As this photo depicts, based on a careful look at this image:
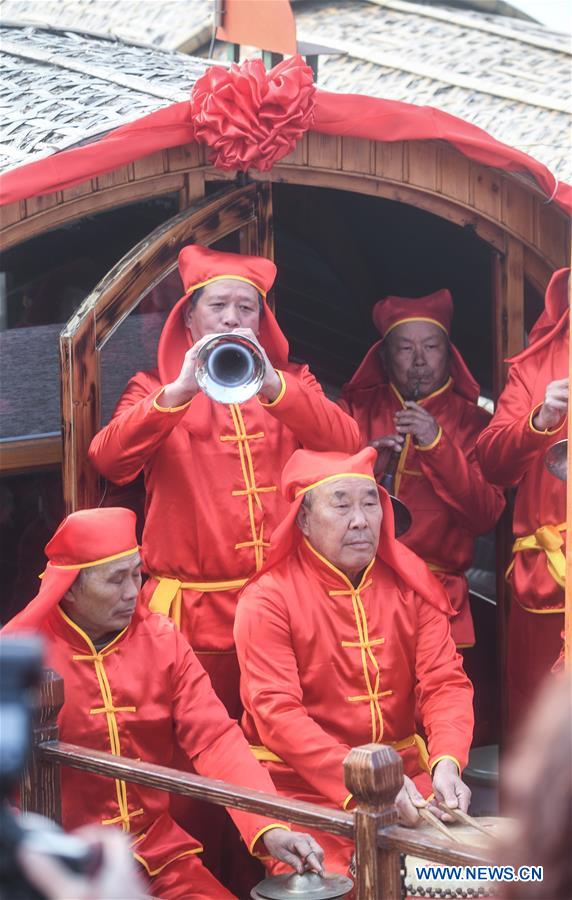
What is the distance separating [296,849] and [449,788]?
0.56 m

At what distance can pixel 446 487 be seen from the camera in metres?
5.88

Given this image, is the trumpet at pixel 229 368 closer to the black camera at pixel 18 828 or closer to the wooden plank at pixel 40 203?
the wooden plank at pixel 40 203

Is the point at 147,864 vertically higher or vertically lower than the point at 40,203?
lower

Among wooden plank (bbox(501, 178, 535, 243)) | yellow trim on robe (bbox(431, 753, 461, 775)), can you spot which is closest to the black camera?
yellow trim on robe (bbox(431, 753, 461, 775))

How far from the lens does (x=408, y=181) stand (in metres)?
5.71

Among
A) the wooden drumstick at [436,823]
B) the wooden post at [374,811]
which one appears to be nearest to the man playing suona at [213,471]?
the wooden drumstick at [436,823]

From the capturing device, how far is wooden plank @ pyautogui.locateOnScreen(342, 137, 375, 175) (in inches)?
219

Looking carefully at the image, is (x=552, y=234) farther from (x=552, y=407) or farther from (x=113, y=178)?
(x=113, y=178)

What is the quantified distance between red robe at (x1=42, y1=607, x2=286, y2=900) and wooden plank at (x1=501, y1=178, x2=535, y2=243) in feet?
7.75

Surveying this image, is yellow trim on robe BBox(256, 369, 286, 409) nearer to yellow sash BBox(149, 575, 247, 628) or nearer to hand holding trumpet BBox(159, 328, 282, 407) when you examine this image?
hand holding trumpet BBox(159, 328, 282, 407)

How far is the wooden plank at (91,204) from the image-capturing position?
4984 mm

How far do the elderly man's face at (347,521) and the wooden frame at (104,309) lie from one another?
0.79 m

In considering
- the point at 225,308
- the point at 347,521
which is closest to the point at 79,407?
the point at 225,308

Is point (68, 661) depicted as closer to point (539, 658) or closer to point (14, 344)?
point (14, 344)
